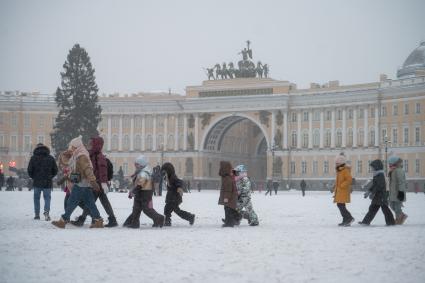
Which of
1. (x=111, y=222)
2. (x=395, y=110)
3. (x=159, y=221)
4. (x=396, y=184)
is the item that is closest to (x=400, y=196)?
(x=396, y=184)

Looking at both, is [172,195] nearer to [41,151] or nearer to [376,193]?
[41,151]

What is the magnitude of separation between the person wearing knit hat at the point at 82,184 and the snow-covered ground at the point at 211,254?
16.8 inches

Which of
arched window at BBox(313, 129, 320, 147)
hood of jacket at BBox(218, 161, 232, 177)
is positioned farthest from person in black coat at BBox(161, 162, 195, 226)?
arched window at BBox(313, 129, 320, 147)

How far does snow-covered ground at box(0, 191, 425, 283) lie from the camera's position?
28.8 feet

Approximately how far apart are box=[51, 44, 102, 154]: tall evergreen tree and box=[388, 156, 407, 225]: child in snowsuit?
154 ft

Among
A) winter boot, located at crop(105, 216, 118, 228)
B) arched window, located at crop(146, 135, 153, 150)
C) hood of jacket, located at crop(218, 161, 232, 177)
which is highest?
arched window, located at crop(146, 135, 153, 150)

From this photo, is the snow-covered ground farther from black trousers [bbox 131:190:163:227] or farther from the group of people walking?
the group of people walking

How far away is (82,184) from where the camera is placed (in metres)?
15.3

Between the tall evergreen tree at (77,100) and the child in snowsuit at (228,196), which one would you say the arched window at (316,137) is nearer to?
the tall evergreen tree at (77,100)

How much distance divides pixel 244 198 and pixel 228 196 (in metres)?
0.58

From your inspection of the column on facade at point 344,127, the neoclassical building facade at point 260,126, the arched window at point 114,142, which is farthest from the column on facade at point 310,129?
the arched window at point 114,142

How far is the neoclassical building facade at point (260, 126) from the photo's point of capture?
7338 centimetres

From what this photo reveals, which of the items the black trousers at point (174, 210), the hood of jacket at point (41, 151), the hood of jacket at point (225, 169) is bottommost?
the black trousers at point (174, 210)

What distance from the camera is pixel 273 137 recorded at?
265 feet
